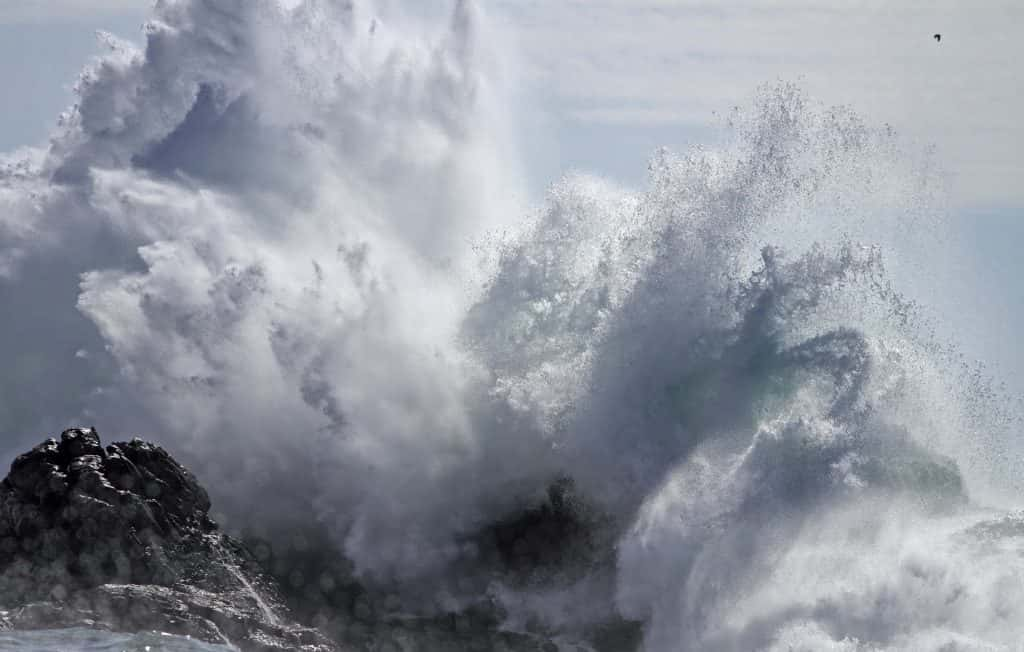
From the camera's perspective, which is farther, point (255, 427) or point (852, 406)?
point (255, 427)

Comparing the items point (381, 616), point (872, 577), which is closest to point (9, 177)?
point (381, 616)

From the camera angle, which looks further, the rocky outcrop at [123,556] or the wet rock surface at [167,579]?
the wet rock surface at [167,579]

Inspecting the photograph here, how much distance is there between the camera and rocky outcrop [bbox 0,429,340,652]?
24281 mm

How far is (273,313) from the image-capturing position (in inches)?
1346

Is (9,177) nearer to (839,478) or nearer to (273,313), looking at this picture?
(273,313)

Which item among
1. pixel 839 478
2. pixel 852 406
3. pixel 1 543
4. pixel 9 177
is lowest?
pixel 1 543

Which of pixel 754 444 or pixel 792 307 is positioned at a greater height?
pixel 792 307

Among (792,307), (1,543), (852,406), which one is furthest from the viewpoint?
(792,307)

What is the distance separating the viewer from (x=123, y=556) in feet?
82.6

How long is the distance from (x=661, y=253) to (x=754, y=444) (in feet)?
20.4

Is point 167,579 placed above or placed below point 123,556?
below

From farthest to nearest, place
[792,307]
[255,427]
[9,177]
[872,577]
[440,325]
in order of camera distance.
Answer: [9,177], [440,325], [255,427], [792,307], [872,577]

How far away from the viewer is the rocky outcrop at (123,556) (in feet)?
79.7

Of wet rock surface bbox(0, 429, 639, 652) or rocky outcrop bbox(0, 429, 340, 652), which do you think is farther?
wet rock surface bbox(0, 429, 639, 652)
